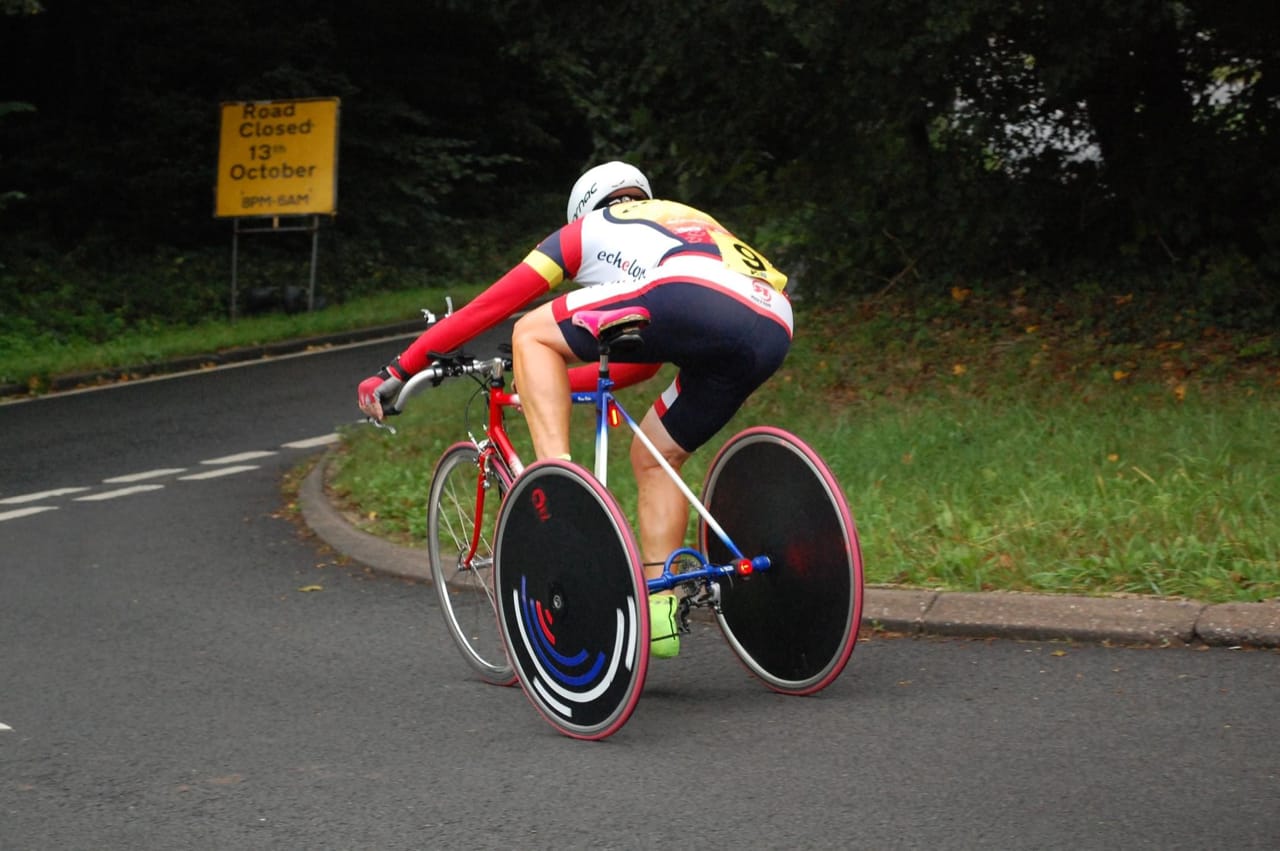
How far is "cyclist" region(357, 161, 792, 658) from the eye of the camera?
16.8 ft

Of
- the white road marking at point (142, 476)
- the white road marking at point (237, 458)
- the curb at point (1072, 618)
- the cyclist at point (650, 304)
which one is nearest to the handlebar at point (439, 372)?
the cyclist at point (650, 304)

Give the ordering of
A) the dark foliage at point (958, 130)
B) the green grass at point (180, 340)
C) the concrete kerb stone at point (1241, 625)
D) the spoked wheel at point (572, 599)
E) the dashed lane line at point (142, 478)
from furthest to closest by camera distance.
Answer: the green grass at point (180, 340), the dark foliage at point (958, 130), the dashed lane line at point (142, 478), the concrete kerb stone at point (1241, 625), the spoked wheel at point (572, 599)

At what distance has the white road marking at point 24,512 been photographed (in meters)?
10.3

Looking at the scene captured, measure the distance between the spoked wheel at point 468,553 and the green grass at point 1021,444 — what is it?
162cm

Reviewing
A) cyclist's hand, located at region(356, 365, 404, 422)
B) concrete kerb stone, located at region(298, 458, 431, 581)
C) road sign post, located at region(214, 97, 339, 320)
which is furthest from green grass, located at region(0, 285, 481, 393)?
cyclist's hand, located at region(356, 365, 404, 422)

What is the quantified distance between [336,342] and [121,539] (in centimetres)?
1151

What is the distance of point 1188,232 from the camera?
43.5 ft

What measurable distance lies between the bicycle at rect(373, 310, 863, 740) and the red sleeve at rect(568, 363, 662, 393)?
0.48 feet

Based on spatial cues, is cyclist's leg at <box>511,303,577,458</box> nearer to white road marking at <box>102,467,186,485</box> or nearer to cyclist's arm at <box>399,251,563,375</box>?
cyclist's arm at <box>399,251,563,375</box>

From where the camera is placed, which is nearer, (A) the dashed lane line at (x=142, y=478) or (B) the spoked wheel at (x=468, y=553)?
(B) the spoked wheel at (x=468, y=553)

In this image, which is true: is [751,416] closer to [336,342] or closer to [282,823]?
[282,823]

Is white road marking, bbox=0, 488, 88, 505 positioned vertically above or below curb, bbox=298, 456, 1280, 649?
below

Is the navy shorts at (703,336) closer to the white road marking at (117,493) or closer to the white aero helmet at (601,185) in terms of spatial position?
the white aero helmet at (601,185)

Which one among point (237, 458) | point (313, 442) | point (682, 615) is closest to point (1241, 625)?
point (682, 615)
